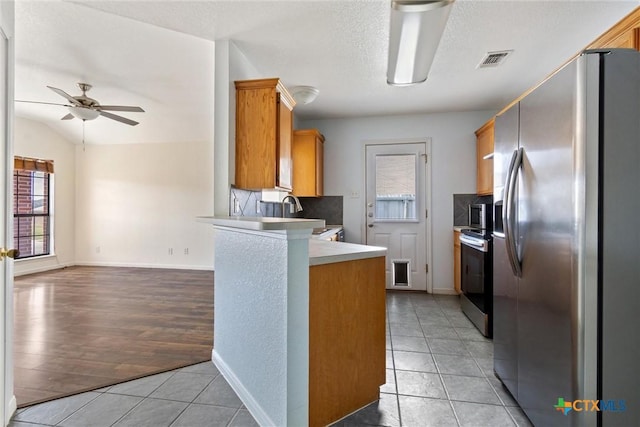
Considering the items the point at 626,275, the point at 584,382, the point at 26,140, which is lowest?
the point at 584,382

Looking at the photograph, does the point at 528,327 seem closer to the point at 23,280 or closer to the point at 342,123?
the point at 342,123

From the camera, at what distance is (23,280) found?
4.71 m

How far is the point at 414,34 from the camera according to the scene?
194 centimetres

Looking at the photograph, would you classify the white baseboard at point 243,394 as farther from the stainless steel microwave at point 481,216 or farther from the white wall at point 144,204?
the white wall at point 144,204

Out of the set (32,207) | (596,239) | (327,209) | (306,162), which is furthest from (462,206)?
(32,207)

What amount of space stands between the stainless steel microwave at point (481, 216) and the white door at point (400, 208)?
26.4 inches

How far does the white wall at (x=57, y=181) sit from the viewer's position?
16.6ft

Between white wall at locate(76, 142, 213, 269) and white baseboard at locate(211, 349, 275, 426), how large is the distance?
3.80 meters

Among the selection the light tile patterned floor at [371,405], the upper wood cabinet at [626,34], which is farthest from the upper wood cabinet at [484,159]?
the light tile patterned floor at [371,405]

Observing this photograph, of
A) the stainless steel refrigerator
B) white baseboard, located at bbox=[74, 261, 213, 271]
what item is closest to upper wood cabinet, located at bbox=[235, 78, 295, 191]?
the stainless steel refrigerator

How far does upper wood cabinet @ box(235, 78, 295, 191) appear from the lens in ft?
7.66

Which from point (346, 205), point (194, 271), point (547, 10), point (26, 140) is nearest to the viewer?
point (547, 10)

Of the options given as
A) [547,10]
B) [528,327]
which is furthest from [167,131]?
[528,327]

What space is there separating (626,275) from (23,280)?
7023 mm
